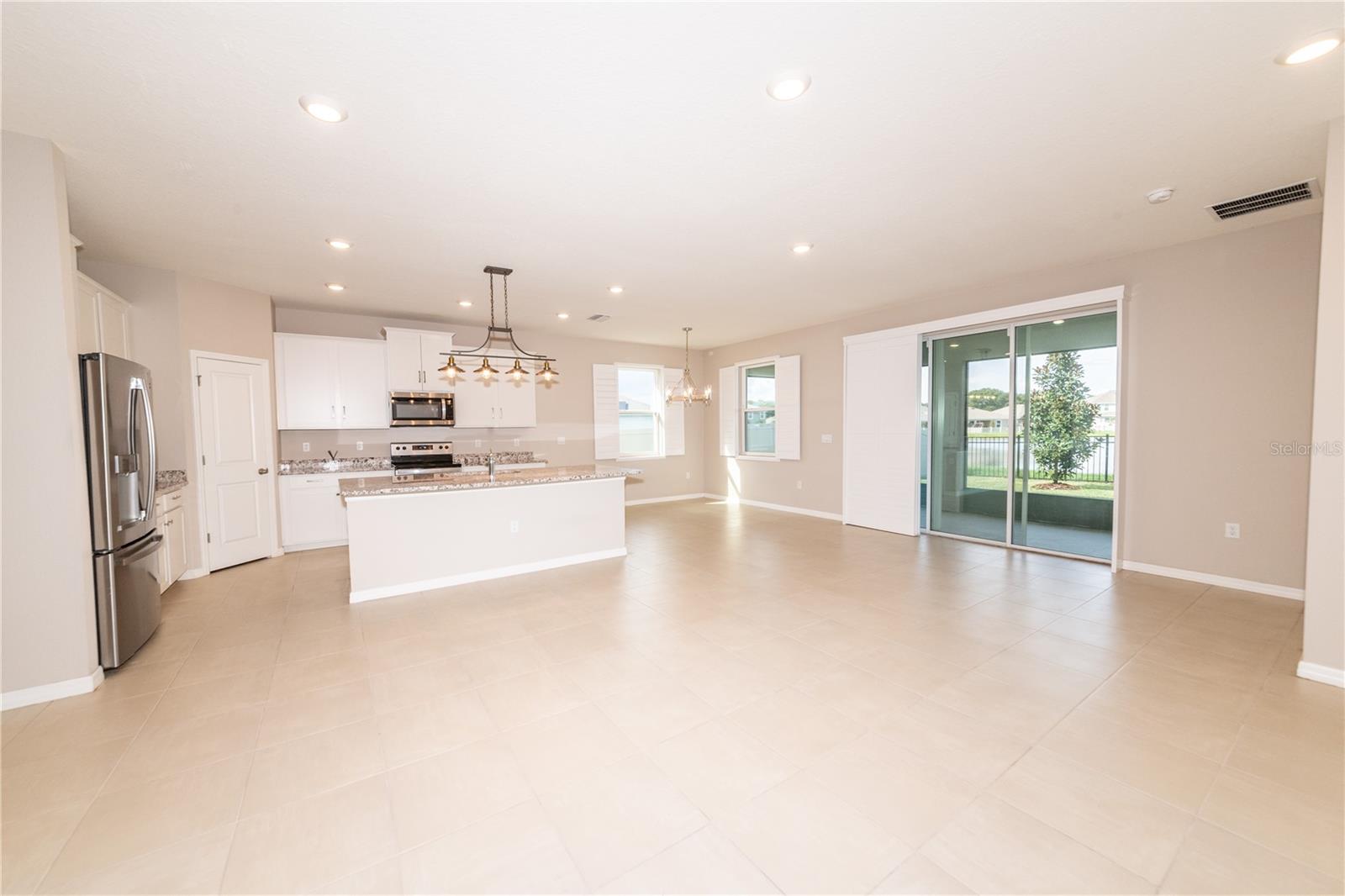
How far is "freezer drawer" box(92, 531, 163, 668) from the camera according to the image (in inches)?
111

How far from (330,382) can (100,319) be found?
208 cm

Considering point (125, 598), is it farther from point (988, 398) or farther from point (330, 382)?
point (988, 398)

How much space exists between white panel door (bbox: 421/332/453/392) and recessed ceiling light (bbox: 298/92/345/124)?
13.6ft

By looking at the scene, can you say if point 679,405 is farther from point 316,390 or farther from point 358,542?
point 358,542

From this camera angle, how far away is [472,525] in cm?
450

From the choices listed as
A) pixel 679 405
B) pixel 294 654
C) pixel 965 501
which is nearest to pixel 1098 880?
pixel 294 654

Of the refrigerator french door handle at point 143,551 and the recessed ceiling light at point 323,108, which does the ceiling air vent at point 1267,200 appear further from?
the refrigerator french door handle at point 143,551

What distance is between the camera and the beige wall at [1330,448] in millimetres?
2529

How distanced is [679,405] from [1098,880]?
792 centimetres

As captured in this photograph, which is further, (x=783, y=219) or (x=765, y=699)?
(x=783, y=219)

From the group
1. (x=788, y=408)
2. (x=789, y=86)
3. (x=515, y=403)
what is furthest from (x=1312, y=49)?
(x=515, y=403)

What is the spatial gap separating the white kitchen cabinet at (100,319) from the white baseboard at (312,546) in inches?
88.4

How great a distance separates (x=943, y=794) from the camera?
186 centimetres

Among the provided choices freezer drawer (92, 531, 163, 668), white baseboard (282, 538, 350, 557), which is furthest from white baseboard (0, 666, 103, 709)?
white baseboard (282, 538, 350, 557)
